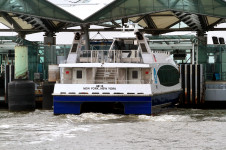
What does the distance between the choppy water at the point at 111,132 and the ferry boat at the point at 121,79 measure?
0.92 meters

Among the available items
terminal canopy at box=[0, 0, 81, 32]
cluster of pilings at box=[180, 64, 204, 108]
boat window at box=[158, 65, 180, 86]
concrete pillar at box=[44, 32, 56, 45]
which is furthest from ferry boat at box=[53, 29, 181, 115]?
concrete pillar at box=[44, 32, 56, 45]

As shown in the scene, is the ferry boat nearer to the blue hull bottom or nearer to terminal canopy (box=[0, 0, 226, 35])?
the blue hull bottom

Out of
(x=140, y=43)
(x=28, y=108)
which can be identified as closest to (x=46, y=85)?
(x=28, y=108)

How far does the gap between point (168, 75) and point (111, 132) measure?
12.9 m

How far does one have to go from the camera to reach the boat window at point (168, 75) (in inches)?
1438

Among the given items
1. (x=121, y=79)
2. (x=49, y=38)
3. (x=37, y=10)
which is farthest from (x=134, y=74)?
(x=49, y=38)

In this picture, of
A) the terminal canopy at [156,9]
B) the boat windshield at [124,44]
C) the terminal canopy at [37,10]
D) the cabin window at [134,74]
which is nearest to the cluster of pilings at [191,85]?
the terminal canopy at [156,9]

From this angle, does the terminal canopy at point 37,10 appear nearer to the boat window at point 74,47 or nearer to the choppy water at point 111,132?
the boat window at point 74,47

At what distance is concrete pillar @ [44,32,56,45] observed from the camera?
56.8 m

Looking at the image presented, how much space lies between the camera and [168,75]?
38031 mm

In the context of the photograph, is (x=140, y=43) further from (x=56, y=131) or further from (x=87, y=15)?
(x=87, y=15)

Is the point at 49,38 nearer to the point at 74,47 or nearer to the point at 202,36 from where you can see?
the point at 202,36

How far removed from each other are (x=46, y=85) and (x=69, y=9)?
12.3 m

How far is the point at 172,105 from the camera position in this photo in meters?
39.6
